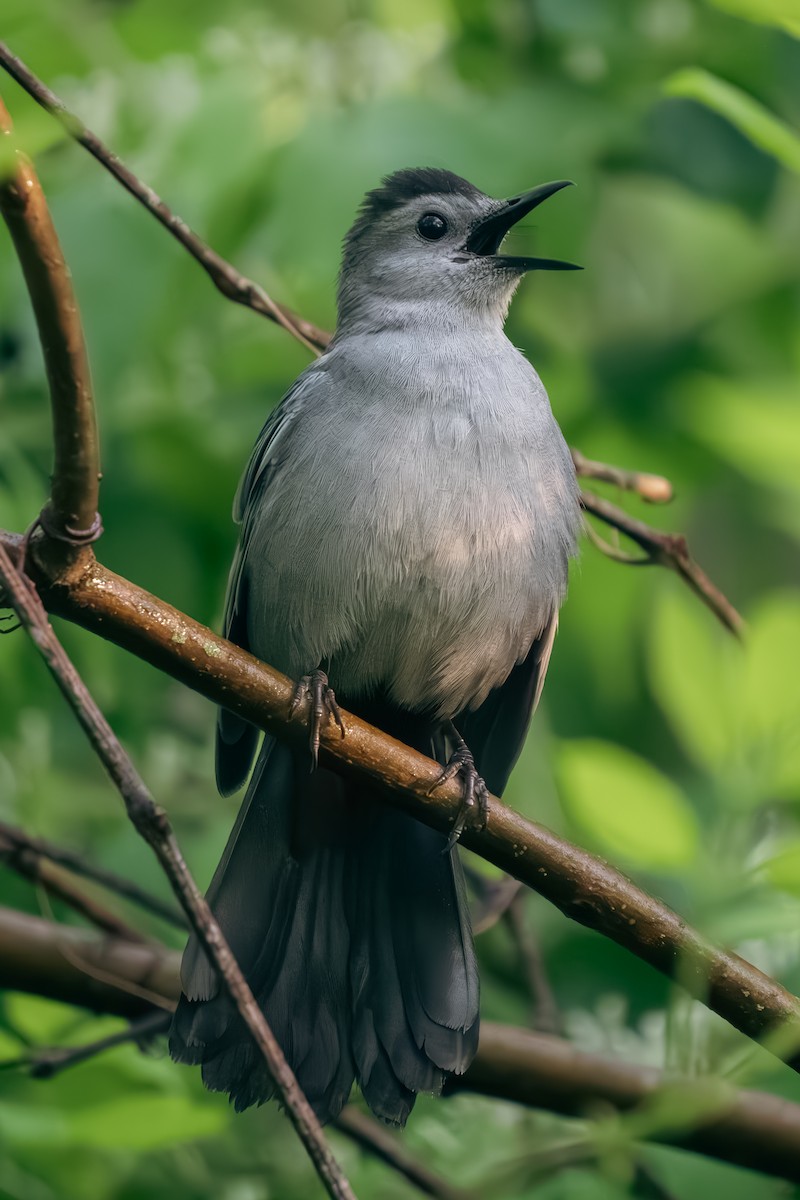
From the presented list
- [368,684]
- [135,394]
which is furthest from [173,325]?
[368,684]

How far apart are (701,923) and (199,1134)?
115cm

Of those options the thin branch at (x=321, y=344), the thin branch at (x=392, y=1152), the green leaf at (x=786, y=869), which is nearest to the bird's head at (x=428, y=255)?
the thin branch at (x=321, y=344)

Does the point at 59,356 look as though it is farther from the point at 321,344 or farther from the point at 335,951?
the point at 321,344

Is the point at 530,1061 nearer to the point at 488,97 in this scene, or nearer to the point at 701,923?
the point at 701,923

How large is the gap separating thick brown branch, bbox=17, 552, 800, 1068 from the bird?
0.14 meters

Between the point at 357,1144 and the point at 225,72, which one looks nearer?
the point at 357,1144

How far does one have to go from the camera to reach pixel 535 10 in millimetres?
3766

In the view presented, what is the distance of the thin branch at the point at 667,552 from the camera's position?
324 cm

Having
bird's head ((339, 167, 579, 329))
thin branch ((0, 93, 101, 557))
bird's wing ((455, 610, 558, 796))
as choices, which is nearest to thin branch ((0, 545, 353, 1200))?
thin branch ((0, 93, 101, 557))

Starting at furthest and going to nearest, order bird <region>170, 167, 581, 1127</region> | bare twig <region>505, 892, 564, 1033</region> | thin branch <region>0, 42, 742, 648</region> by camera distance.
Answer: bare twig <region>505, 892, 564, 1033</region>
bird <region>170, 167, 581, 1127</region>
thin branch <region>0, 42, 742, 648</region>

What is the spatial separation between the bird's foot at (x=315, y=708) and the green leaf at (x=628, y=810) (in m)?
0.93

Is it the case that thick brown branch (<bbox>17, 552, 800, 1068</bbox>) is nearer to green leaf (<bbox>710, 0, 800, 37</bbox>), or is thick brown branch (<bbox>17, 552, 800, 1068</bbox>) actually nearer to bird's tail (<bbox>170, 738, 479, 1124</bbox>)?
bird's tail (<bbox>170, 738, 479, 1124</bbox>)

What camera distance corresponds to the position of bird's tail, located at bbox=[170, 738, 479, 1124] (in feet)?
8.80

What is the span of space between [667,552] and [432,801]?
103cm
